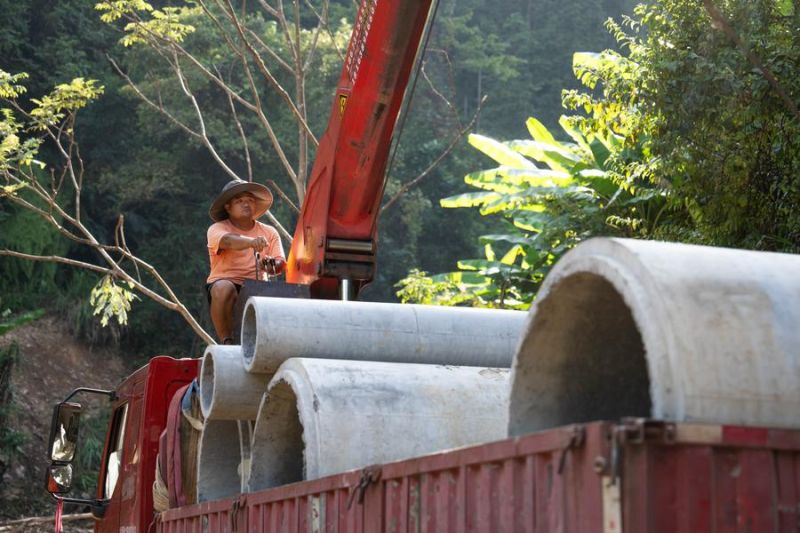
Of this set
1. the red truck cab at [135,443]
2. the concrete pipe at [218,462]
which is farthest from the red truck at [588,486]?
the red truck cab at [135,443]

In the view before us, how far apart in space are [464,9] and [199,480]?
3834cm

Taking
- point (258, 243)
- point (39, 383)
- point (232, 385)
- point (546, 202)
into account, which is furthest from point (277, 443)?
point (39, 383)

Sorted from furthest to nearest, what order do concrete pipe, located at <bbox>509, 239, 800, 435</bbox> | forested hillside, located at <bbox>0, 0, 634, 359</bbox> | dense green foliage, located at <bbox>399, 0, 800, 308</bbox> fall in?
1. forested hillside, located at <bbox>0, 0, 634, 359</bbox>
2. dense green foliage, located at <bbox>399, 0, 800, 308</bbox>
3. concrete pipe, located at <bbox>509, 239, 800, 435</bbox>

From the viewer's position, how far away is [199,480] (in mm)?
5727

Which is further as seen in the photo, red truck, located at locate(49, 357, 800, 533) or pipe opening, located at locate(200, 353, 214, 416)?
pipe opening, located at locate(200, 353, 214, 416)

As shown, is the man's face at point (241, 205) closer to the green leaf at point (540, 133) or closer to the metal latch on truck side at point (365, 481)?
the metal latch on truck side at point (365, 481)

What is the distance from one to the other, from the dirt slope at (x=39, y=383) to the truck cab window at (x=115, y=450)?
14.1m

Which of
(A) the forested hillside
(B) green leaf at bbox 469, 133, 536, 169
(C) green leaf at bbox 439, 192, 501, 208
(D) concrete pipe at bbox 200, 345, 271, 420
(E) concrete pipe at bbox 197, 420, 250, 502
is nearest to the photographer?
(D) concrete pipe at bbox 200, 345, 271, 420

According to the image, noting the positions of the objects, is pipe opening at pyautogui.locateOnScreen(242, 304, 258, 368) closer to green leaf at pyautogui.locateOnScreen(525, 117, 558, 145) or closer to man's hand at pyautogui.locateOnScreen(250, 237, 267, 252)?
man's hand at pyautogui.locateOnScreen(250, 237, 267, 252)

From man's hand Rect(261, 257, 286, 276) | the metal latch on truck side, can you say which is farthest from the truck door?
the metal latch on truck side

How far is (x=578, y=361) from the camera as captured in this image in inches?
135

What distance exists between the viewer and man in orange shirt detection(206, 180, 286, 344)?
6871 millimetres

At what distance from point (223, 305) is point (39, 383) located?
20.5 metres

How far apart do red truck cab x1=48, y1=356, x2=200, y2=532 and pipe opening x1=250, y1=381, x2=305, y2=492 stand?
1745 mm
